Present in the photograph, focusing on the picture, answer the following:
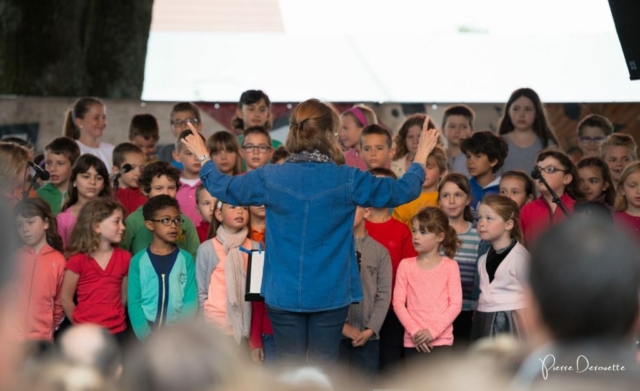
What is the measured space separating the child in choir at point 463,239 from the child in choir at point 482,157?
71cm

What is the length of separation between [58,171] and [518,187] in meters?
3.46

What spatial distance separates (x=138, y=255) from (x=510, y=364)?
4635mm

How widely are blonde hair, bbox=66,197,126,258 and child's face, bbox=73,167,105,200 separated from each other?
0.48 m

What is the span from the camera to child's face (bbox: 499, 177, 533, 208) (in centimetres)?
696

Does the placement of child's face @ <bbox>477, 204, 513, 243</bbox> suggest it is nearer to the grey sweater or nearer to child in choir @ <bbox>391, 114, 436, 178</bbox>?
the grey sweater

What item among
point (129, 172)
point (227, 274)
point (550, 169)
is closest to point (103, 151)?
point (129, 172)

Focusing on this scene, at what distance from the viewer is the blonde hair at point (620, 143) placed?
320 inches

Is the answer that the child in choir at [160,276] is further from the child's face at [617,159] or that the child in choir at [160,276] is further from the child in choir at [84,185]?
the child's face at [617,159]

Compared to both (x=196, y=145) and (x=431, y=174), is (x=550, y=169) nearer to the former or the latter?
(x=431, y=174)

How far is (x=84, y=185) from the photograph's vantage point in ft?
22.8

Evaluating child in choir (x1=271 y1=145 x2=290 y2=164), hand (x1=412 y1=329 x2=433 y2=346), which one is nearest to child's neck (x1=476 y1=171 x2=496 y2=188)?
child in choir (x1=271 y1=145 x2=290 y2=164)

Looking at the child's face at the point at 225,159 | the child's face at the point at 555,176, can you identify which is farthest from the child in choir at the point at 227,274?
the child's face at the point at 555,176

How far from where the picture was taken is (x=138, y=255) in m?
6.42

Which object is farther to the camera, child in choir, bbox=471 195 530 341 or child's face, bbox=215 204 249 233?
child's face, bbox=215 204 249 233
